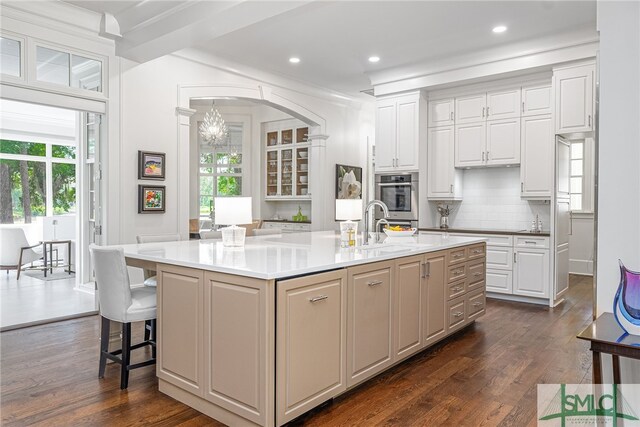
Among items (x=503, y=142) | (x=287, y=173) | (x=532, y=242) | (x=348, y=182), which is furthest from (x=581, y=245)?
(x=287, y=173)

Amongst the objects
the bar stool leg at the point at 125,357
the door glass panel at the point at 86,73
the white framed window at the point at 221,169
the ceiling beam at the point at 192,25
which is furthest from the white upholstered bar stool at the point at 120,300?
the white framed window at the point at 221,169

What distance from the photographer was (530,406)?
2580mm

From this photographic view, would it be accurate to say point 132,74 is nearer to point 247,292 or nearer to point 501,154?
point 247,292

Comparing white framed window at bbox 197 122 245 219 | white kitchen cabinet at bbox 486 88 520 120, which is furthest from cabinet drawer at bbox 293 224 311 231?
white kitchen cabinet at bbox 486 88 520 120

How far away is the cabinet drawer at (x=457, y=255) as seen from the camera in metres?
3.69

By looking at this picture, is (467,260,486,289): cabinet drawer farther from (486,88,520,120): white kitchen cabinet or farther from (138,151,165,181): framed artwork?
(138,151,165,181): framed artwork

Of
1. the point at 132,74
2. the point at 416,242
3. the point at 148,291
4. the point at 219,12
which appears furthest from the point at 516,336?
the point at 132,74

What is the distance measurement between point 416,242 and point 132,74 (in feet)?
11.9

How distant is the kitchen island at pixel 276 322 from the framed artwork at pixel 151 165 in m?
2.03

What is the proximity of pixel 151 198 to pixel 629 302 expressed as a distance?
4689 mm

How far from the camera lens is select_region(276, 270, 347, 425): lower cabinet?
216 centimetres

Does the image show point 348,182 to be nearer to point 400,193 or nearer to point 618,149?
point 400,193

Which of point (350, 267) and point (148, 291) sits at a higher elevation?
point (350, 267)

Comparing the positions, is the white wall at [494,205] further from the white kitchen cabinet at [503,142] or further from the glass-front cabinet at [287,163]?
the glass-front cabinet at [287,163]
